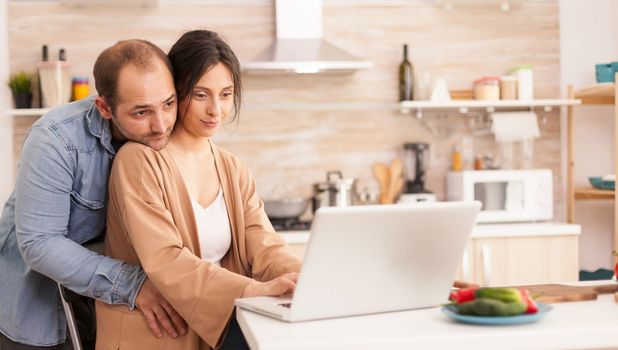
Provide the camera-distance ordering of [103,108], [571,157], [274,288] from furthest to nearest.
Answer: [571,157]
[103,108]
[274,288]

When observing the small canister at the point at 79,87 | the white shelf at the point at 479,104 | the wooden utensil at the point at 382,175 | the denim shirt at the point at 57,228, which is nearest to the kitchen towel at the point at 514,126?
the white shelf at the point at 479,104

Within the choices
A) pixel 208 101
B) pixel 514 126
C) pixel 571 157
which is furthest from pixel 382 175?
pixel 208 101

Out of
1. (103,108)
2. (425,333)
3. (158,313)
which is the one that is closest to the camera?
(425,333)

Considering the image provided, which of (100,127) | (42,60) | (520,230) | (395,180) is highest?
(42,60)

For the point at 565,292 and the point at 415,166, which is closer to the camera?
the point at 565,292

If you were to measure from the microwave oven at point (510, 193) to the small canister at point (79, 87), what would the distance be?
2103 millimetres

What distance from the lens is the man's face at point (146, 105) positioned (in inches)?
73.8

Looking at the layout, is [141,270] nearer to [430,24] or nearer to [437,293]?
[437,293]

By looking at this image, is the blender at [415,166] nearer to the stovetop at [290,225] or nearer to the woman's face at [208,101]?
the stovetop at [290,225]

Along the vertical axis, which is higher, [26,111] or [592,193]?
[26,111]

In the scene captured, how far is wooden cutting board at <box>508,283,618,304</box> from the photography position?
174 centimetres

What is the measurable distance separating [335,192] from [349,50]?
840 mm

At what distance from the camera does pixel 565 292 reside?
179 cm

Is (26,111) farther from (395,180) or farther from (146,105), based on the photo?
(146,105)
